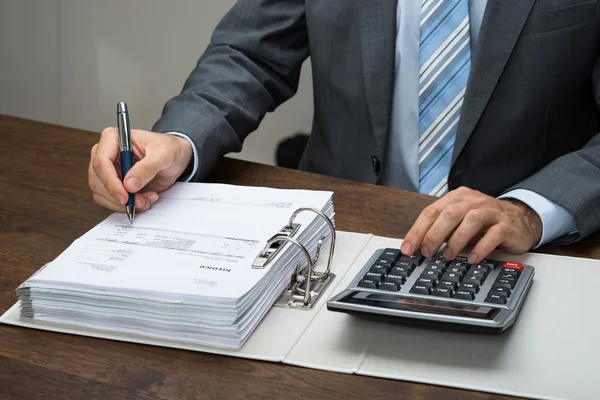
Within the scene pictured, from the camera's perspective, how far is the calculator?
0.88 m

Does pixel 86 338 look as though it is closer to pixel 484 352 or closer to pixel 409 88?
pixel 484 352

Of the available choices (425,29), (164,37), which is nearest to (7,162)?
(425,29)

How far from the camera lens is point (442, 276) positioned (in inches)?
38.6

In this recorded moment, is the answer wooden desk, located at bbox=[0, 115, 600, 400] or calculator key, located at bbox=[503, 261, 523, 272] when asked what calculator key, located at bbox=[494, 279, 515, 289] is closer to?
calculator key, located at bbox=[503, 261, 523, 272]

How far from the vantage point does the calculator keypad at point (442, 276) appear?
93 cm

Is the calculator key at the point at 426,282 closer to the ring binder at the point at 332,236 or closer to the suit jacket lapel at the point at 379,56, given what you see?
the ring binder at the point at 332,236

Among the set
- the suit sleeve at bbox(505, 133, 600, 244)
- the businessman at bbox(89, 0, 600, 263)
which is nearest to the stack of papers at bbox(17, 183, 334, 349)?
the businessman at bbox(89, 0, 600, 263)

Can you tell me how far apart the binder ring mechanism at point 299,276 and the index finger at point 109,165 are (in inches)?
10.0

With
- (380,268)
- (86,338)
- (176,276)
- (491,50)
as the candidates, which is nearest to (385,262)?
(380,268)

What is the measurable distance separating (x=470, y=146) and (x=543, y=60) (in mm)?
201

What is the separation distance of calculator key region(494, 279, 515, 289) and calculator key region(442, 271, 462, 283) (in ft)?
0.14

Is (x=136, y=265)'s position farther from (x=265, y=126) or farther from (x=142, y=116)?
(x=142, y=116)

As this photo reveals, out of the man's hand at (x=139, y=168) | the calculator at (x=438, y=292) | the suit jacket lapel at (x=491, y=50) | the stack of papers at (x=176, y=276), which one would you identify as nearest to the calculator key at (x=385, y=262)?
the calculator at (x=438, y=292)

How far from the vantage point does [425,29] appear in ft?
5.22
